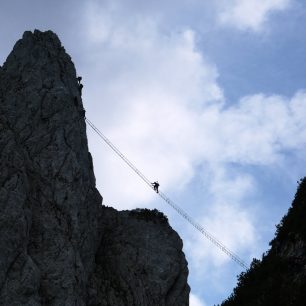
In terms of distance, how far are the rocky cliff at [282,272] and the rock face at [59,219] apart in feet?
31.6

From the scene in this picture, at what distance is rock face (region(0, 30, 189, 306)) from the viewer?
119ft

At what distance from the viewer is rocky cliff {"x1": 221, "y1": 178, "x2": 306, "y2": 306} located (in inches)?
1367

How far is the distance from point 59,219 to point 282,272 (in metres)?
18.7

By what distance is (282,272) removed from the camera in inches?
1576

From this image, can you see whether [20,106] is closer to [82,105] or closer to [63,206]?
[82,105]

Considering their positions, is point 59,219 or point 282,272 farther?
point 59,219

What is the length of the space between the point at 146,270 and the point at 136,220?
253 inches

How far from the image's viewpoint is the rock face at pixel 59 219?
119 ft

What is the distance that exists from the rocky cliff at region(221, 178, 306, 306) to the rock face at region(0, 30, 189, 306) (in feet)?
31.6

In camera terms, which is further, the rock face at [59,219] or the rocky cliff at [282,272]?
the rock face at [59,219]

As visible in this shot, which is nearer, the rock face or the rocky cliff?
the rocky cliff

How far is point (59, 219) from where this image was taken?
40938 millimetres

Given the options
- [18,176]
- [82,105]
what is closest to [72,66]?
[82,105]

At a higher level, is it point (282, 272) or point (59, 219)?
point (282, 272)
